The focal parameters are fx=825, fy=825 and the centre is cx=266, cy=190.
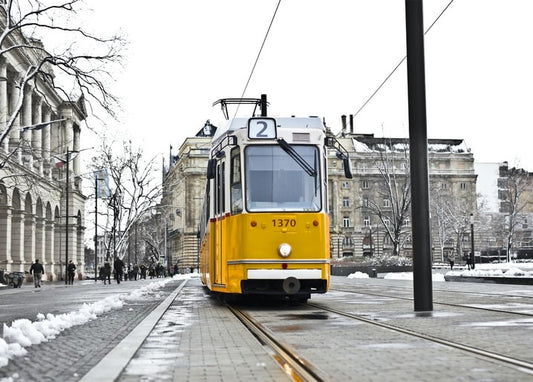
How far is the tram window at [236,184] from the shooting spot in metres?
16.4

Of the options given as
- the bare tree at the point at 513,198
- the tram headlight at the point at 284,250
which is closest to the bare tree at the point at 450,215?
the bare tree at the point at 513,198

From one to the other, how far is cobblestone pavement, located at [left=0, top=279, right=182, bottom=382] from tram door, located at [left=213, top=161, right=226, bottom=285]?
137 inches

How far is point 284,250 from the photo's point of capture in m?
16.0

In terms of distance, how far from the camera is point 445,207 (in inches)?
3698

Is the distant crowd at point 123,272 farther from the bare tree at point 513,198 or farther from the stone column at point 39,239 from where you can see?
the bare tree at point 513,198

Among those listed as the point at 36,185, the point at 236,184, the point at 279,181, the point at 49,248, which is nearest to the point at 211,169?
the point at 236,184

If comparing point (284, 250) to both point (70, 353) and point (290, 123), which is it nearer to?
point (290, 123)

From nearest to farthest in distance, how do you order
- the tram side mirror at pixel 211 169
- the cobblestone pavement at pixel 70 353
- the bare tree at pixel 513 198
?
1. the cobblestone pavement at pixel 70 353
2. the tram side mirror at pixel 211 169
3. the bare tree at pixel 513 198

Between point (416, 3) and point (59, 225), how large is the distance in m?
57.6

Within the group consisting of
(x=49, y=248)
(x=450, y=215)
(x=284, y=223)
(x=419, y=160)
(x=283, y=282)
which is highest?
(x=450, y=215)

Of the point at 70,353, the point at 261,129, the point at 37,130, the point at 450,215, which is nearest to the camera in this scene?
the point at 70,353

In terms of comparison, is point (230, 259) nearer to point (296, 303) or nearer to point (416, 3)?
point (296, 303)

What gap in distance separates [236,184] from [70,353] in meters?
7.80

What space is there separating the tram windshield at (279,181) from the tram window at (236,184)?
19 centimetres
